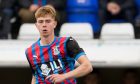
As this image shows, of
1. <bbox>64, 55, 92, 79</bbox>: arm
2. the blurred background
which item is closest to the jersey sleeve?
<bbox>64, 55, 92, 79</bbox>: arm

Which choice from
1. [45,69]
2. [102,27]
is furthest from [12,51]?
[45,69]

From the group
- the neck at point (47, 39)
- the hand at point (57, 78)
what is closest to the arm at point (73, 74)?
the hand at point (57, 78)

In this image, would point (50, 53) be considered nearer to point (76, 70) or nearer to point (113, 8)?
point (76, 70)

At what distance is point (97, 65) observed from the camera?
618 cm

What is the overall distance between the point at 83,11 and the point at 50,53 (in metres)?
3.57

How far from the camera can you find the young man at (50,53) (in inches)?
161

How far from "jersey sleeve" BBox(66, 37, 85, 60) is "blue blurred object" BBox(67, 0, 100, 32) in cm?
354

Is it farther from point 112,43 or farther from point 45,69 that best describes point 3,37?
point 45,69

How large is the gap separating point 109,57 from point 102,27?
962mm

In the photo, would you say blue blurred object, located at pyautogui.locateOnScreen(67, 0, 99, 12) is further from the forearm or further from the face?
the forearm

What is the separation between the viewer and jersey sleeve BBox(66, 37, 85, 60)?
13.6 feet

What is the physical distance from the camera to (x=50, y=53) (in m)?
4.29

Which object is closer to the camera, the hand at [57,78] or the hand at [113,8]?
the hand at [57,78]

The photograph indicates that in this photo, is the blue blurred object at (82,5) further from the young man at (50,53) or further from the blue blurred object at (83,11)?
the young man at (50,53)
